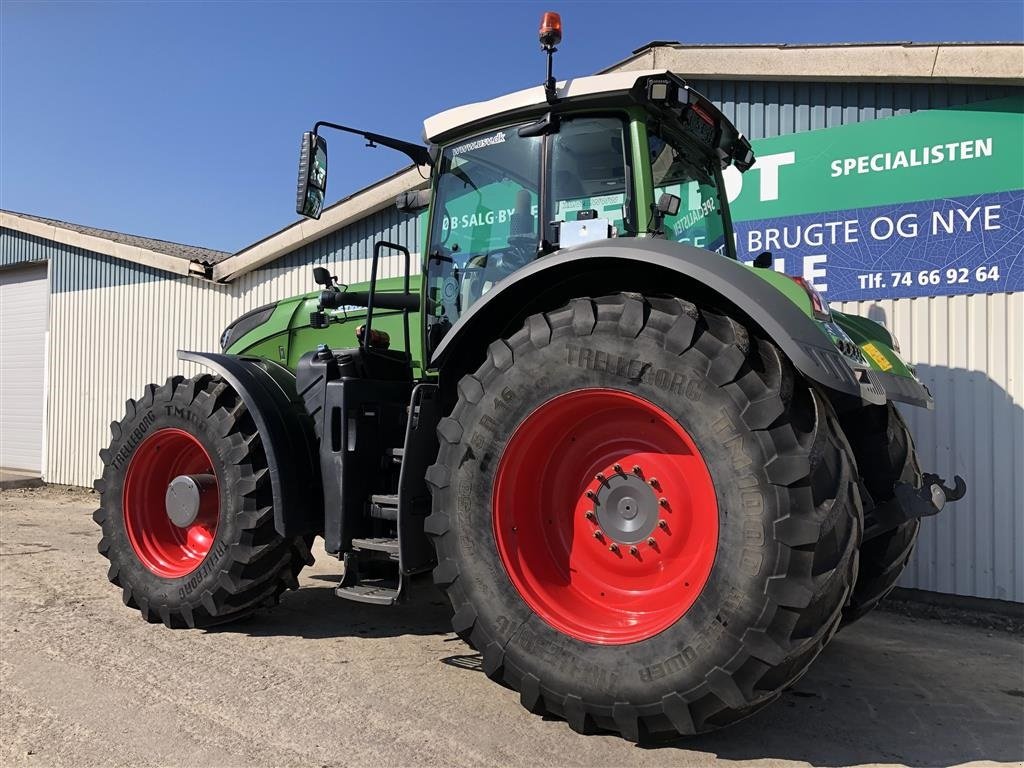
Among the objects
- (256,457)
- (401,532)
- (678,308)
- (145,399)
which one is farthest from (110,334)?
(678,308)

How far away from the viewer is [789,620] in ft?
7.89

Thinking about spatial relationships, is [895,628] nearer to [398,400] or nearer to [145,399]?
[398,400]

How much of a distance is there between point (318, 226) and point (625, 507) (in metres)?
7.54

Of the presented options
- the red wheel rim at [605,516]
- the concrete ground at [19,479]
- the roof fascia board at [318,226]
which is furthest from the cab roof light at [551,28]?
the concrete ground at [19,479]

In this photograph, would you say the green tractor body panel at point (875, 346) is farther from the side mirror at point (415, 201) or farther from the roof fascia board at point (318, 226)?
the roof fascia board at point (318, 226)

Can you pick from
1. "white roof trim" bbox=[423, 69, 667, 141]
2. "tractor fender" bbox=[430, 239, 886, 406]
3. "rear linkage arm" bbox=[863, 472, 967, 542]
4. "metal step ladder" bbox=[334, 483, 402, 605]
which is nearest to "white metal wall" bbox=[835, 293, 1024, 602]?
"rear linkage arm" bbox=[863, 472, 967, 542]

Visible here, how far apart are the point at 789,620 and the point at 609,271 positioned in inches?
59.8

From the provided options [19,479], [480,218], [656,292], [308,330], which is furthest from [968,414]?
[19,479]

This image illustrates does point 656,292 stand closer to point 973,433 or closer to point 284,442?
point 284,442

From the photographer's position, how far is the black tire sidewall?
8.14 ft

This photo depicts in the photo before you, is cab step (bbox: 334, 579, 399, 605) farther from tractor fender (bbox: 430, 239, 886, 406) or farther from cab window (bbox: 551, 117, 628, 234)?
cab window (bbox: 551, 117, 628, 234)

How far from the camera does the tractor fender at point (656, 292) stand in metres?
2.55

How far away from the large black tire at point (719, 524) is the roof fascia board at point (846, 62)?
3926mm

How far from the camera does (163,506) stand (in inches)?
181
